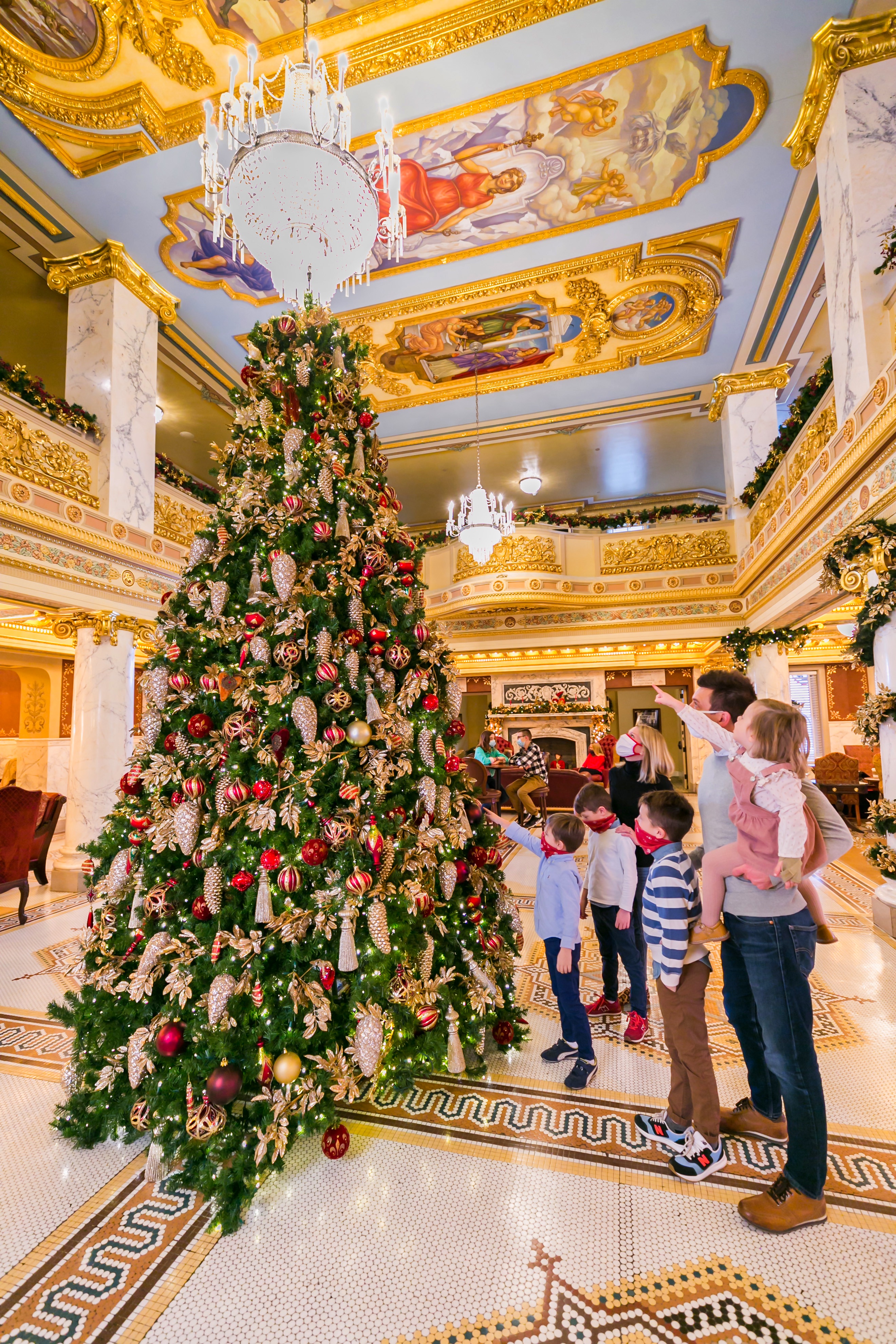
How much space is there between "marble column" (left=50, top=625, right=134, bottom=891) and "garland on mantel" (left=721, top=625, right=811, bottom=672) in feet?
25.6

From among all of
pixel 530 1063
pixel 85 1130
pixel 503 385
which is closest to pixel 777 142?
pixel 503 385

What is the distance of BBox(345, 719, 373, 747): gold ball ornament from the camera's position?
1978mm

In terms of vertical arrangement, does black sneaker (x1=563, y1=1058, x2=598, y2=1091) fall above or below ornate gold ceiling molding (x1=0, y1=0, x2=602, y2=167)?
below

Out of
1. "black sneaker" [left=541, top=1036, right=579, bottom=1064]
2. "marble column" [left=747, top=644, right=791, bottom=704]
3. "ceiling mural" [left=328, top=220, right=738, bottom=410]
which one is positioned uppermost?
"ceiling mural" [left=328, top=220, right=738, bottom=410]

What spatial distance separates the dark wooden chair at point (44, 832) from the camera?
207 inches

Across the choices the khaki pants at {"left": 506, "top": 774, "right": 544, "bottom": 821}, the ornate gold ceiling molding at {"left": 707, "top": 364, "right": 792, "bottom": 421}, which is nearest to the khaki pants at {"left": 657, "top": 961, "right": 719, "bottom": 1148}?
the khaki pants at {"left": 506, "top": 774, "right": 544, "bottom": 821}

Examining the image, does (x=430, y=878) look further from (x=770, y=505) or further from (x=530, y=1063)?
(x=770, y=505)

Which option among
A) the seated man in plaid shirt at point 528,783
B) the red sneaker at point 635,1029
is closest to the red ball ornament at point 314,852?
the red sneaker at point 635,1029

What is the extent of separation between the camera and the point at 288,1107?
5.79 ft

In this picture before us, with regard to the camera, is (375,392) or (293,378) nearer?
(293,378)

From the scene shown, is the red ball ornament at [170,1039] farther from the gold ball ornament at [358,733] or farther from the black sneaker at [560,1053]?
the black sneaker at [560,1053]

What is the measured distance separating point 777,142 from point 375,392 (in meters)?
5.53

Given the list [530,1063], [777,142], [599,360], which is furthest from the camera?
[599,360]

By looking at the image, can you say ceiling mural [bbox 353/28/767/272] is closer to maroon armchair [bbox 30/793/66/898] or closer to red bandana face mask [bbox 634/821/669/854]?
red bandana face mask [bbox 634/821/669/854]
